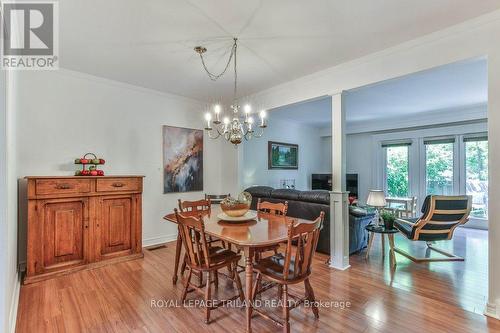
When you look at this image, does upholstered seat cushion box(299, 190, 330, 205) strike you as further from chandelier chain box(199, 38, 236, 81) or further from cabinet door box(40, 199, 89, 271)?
cabinet door box(40, 199, 89, 271)

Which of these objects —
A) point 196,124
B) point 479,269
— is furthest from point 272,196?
point 479,269

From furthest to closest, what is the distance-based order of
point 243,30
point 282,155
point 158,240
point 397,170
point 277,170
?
point 397,170
point 282,155
point 277,170
point 158,240
point 243,30

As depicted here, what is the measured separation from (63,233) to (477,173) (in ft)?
25.7

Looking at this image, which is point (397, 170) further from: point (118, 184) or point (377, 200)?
point (118, 184)

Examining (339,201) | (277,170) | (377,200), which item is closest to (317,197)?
(339,201)

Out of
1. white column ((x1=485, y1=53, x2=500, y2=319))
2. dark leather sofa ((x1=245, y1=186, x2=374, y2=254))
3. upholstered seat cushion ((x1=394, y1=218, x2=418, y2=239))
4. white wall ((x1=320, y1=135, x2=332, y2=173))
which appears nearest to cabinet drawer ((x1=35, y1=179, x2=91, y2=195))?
dark leather sofa ((x1=245, y1=186, x2=374, y2=254))

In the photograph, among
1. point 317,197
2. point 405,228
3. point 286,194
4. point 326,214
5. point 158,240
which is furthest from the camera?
point 158,240

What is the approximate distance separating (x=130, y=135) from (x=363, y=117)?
5459mm

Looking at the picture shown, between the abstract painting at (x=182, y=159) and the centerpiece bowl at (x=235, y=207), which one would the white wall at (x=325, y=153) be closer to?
the abstract painting at (x=182, y=159)

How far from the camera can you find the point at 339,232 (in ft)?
10.9

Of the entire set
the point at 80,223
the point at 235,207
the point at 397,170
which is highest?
the point at 397,170

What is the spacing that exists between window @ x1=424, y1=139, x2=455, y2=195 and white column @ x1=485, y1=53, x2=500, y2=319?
180 inches

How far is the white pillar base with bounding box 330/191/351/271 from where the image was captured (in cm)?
328

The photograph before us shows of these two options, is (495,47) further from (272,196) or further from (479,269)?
(272,196)
